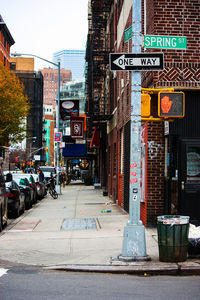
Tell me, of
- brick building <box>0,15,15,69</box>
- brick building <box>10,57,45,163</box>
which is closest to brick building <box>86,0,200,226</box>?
brick building <box>0,15,15,69</box>

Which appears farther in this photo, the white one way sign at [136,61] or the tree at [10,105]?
the tree at [10,105]

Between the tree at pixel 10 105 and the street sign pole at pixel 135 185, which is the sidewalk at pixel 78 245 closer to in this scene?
the street sign pole at pixel 135 185

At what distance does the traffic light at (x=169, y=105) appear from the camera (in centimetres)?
956

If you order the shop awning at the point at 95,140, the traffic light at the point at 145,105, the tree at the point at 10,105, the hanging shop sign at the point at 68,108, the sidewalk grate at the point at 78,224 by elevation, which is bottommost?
the sidewalk grate at the point at 78,224

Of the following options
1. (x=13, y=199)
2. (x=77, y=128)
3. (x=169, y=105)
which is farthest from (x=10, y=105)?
(x=169, y=105)

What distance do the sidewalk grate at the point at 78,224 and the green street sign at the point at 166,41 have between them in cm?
649

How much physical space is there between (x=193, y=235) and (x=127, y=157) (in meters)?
9.32

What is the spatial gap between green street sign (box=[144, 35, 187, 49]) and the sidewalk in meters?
4.08

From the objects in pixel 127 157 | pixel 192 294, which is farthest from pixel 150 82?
pixel 192 294

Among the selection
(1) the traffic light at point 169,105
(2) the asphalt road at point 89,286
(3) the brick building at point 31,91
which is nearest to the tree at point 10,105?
(1) the traffic light at point 169,105

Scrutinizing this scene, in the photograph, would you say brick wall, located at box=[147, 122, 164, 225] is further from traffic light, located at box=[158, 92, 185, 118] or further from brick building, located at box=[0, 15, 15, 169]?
brick building, located at box=[0, 15, 15, 169]

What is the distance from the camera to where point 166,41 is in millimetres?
9758

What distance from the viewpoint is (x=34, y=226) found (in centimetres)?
1526

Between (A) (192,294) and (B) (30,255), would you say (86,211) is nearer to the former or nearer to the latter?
(B) (30,255)
